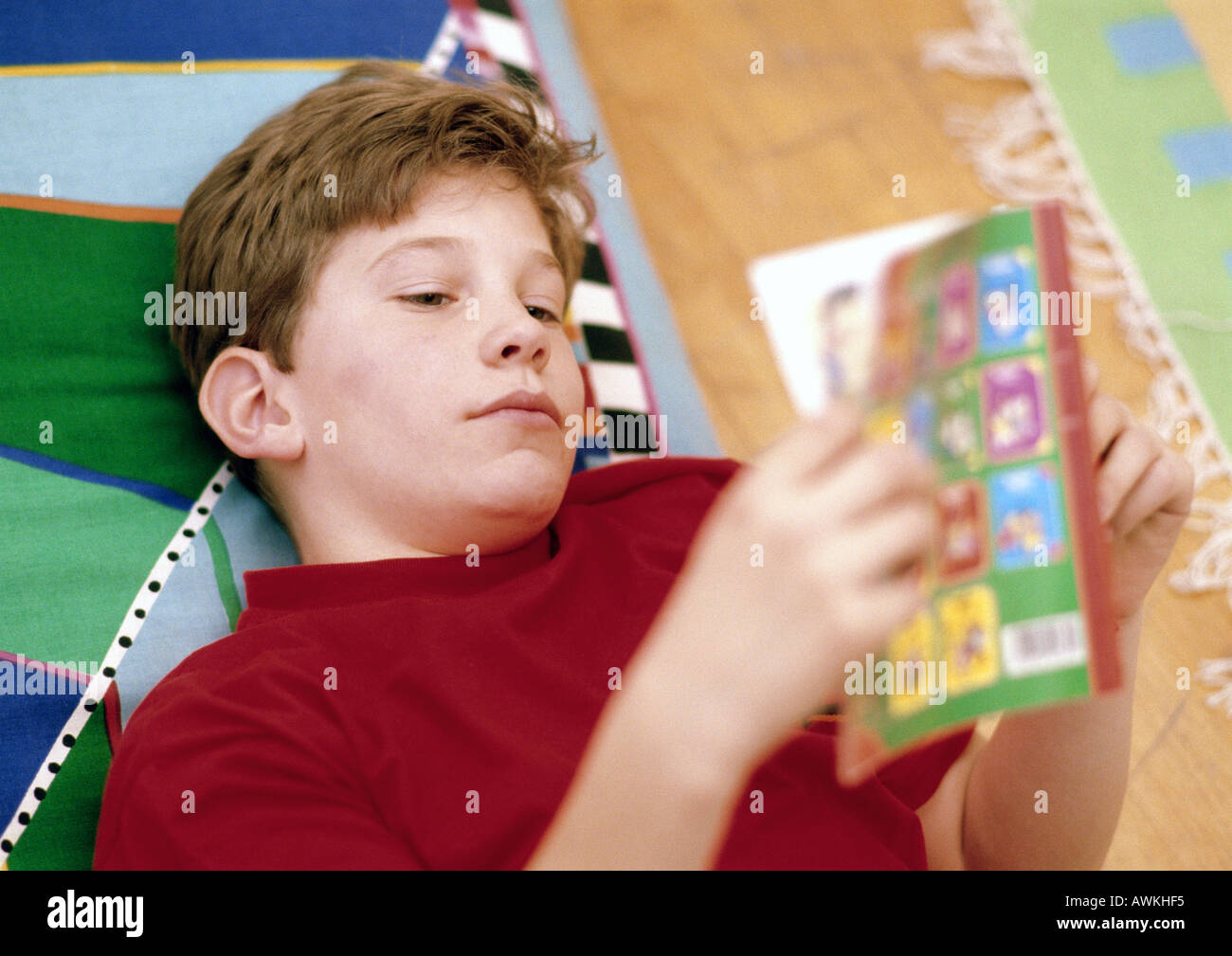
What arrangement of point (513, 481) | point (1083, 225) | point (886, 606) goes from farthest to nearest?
1. point (1083, 225)
2. point (513, 481)
3. point (886, 606)

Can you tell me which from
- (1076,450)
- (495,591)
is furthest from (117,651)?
(1076,450)

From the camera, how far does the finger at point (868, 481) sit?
19.1 inches

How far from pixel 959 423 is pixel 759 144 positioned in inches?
41.7

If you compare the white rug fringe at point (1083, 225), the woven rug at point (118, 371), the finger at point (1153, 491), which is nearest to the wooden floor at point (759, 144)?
the white rug fringe at point (1083, 225)

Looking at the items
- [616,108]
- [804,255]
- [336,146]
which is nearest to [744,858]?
[336,146]

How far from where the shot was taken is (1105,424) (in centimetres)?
71

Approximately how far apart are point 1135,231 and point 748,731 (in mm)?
1086

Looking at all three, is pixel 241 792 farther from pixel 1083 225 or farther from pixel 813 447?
pixel 1083 225

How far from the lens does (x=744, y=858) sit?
751mm

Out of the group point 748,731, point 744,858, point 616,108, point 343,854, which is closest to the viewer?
point 748,731

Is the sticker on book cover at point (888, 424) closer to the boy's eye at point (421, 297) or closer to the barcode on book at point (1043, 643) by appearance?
the barcode on book at point (1043, 643)

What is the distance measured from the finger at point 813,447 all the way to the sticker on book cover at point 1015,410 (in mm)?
81
